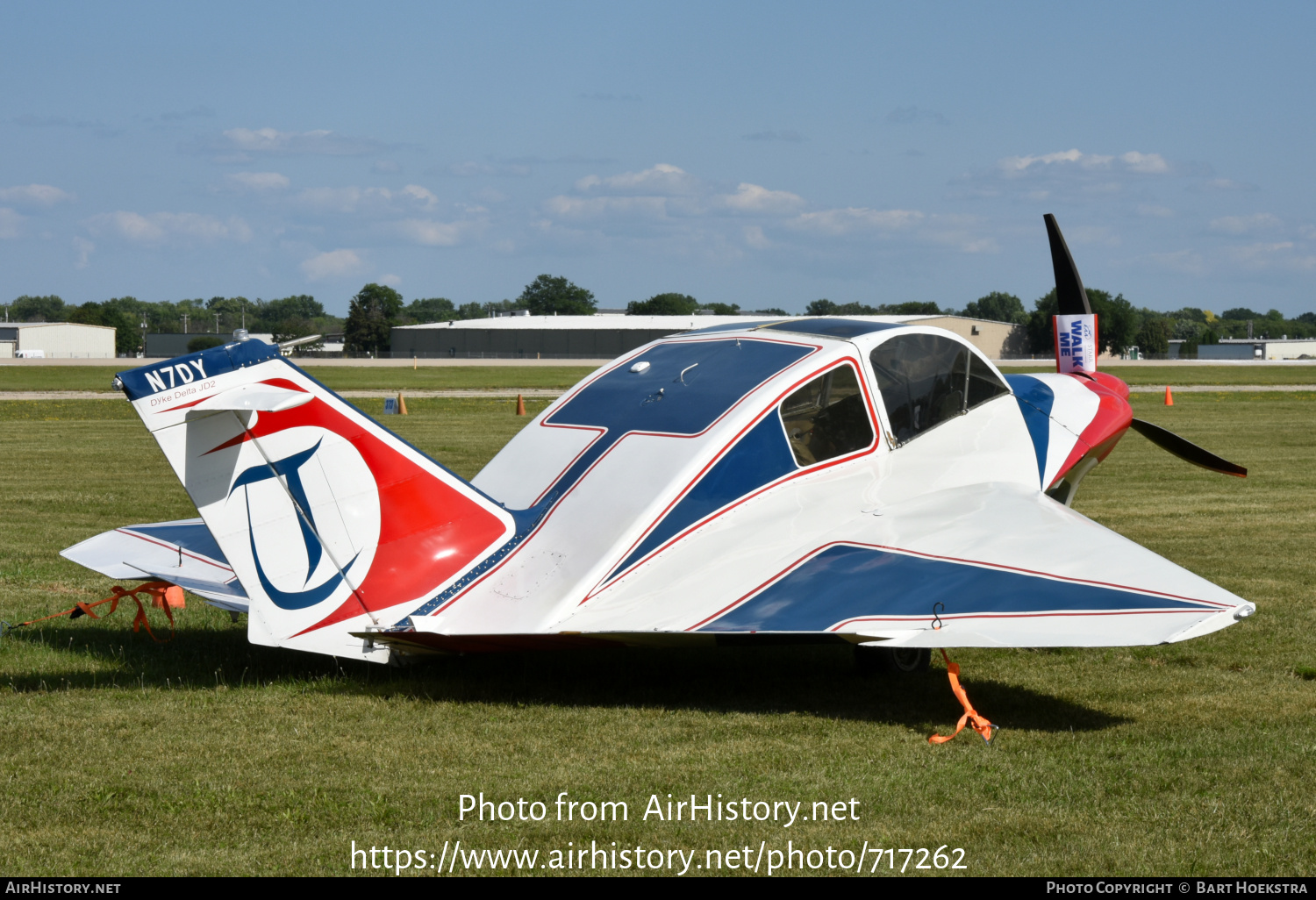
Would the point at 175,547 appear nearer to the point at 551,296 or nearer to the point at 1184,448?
the point at 1184,448

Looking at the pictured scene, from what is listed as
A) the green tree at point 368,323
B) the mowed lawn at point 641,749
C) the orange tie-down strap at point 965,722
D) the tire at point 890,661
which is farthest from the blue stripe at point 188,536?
the green tree at point 368,323

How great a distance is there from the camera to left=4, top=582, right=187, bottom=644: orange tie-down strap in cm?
870

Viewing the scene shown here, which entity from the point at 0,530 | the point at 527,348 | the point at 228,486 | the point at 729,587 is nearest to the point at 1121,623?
the point at 729,587

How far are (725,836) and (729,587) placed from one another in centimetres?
187

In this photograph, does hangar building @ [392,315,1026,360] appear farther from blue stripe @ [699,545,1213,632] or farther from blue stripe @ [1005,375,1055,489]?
blue stripe @ [699,545,1213,632]

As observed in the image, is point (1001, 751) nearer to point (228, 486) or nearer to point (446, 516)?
point (446, 516)

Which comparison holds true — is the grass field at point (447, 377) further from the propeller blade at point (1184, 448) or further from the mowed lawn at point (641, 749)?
the mowed lawn at point (641, 749)

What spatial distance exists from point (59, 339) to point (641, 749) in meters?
149

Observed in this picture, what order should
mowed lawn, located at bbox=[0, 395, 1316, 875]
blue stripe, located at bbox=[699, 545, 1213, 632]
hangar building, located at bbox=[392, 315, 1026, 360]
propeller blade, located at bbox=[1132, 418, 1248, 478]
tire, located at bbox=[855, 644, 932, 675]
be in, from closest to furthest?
mowed lawn, located at bbox=[0, 395, 1316, 875], blue stripe, located at bbox=[699, 545, 1213, 632], tire, located at bbox=[855, 644, 932, 675], propeller blade, located at bbox=[1132, 418, 1248, 478], hangar building, located at bbox=[392, 315, 1026, 360]

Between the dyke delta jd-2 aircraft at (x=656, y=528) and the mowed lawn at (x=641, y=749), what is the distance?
605 millimetres

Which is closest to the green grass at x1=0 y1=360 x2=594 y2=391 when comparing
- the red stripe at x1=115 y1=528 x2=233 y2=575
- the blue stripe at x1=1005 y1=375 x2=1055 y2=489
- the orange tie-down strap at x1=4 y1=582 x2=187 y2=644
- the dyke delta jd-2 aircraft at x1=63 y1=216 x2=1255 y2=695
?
the orange tie-down strap at x1=4 y1=582 x2=187 y2=644

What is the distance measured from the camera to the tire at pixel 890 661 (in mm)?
8180

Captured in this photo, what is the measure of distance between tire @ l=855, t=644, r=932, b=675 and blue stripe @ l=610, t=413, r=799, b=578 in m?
1.59
